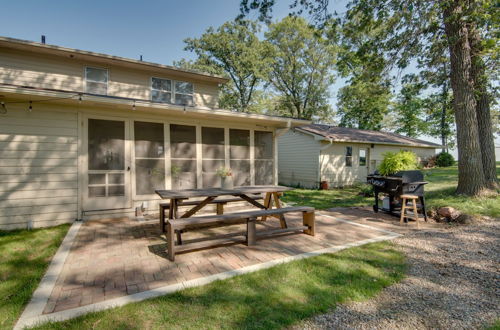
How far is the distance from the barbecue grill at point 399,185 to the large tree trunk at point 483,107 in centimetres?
321

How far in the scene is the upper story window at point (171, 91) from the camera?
26.4 ft

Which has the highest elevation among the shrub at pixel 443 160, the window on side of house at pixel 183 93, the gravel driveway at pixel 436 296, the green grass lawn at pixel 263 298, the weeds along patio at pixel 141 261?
the window on side of house at pixel 183 93

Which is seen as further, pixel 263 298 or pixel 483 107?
pixel 483 107

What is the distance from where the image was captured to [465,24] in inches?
232

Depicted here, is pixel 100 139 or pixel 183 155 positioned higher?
pixel 100 139

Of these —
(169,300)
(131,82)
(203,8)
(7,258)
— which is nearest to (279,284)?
(169,300)

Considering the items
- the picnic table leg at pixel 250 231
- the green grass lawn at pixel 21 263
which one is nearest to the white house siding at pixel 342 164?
the picnic table leg at pixel 250 231

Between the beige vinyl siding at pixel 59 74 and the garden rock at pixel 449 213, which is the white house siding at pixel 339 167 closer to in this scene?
the garden rock at pixel 449 213

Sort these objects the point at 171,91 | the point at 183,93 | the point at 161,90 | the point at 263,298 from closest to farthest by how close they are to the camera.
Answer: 1. the point at 263,298
2. the point at 161,90
3. the point at 171,91
4. the point at 183,93

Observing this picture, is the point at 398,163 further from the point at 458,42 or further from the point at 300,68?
the point at 300,68

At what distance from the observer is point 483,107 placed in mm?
7227

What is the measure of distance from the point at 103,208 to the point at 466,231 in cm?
763

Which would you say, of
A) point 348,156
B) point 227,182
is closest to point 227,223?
point 227,182

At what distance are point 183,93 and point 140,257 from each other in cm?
648
